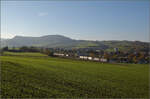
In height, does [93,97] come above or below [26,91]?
below

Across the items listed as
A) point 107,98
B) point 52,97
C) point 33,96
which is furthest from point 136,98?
point 33,96

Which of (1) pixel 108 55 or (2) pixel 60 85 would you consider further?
(1) pixel 108 55

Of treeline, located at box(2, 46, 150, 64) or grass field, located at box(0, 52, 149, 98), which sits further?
treeline, located at box(2, 46, 150, 64)

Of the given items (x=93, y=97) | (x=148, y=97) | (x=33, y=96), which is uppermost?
(x=33, y=96)

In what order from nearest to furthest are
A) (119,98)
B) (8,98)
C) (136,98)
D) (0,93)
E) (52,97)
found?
(8,98) → (0,93) → (52,97) → (119,98) → (136,98)

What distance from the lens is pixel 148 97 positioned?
47.5 feet

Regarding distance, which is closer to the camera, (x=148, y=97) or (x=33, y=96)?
(x=33, y=96)

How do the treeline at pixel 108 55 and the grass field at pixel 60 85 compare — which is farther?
the treeline at pixel 108 55

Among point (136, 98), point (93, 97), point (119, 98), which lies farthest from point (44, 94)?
point (136, 98)

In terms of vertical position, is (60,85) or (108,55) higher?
(60,85)

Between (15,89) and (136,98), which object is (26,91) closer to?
(15,89)

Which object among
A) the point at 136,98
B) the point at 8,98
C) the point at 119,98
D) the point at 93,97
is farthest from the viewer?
the point at 136,98

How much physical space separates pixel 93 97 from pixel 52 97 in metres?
4.04

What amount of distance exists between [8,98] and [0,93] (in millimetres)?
1164
